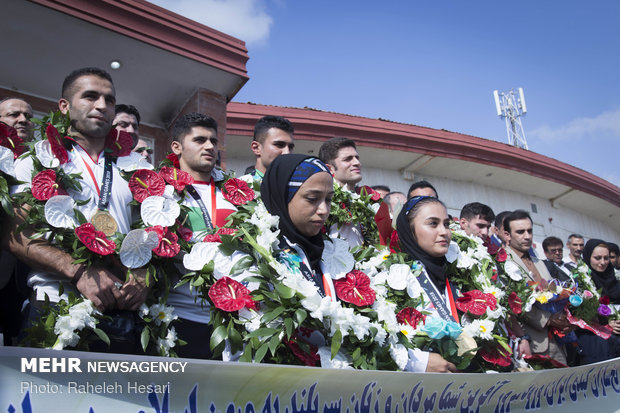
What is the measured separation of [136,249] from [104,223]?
243 mm

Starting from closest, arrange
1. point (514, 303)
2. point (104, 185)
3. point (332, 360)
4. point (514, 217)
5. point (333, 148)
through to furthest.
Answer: point (332, 360)
point (104, 185)
point (514, 303)
point (333, 148)
point (514, 217)

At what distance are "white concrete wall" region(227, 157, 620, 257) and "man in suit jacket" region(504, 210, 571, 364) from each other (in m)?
5.09

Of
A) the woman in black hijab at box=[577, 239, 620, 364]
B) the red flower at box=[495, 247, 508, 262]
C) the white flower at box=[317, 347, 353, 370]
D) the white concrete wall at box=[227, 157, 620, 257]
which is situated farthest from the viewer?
the white concrete wall at box=[227, 157, 620, 257]

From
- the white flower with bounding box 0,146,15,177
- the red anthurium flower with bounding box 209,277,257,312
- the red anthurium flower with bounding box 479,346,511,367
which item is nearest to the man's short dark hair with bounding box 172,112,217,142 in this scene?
the white flower with bounding box 0,146,15,177

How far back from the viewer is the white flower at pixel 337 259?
283 cm

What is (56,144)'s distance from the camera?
281cm

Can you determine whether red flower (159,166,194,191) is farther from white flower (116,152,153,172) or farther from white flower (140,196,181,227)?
white flower (140,196,181,227)

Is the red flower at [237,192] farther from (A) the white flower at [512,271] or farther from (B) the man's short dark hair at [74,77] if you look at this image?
(A) the white flower at [512,271]

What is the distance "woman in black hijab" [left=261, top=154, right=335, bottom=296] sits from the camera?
272 cm

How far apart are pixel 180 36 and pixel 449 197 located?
7607 millimetres

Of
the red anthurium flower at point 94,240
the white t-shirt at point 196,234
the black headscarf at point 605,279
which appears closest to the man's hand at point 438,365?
the white t-shirt at point 196,234

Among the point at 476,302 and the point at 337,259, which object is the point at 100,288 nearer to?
the point at 337,259

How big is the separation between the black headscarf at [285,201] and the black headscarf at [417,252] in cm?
91

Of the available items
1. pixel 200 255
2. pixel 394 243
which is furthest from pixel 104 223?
pixel 394 243
